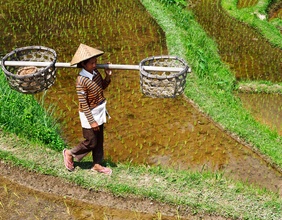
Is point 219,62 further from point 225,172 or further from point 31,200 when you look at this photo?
point 31,200

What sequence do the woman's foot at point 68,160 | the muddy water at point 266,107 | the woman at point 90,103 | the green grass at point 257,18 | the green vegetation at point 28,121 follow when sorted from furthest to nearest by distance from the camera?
the green grass at point 257,18 < the muddy water at point 266,107 < the green vegetation at point 28,121 < the woman's foot at point 68,160 < the woman at point 90,103

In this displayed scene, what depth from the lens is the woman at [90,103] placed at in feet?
10.6

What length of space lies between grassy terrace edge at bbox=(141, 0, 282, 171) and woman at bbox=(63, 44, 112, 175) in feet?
5.74

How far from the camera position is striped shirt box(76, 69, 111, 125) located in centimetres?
330

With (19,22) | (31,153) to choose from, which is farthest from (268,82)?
(19,22)

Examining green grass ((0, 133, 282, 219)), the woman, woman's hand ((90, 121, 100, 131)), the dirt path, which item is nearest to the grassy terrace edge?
green grass ((0, 133, 282, 219))

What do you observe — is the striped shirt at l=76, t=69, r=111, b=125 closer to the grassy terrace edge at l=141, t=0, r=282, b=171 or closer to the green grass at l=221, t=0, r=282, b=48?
the grassy terrace edge at l=141, t=0, r=282, b=171

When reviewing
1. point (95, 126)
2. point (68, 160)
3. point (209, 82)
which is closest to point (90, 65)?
point (95, 126)

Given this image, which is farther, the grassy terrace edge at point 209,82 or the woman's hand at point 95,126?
the grassy terrace edge at point 209,82

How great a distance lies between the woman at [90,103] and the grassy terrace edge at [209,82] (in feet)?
5.74

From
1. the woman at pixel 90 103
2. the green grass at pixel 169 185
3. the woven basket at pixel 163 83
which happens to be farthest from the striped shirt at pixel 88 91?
the green grass at pixel 169 185

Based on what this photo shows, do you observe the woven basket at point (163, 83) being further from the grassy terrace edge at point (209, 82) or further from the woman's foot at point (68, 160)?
the grassy terrace edge at point (209, 82)

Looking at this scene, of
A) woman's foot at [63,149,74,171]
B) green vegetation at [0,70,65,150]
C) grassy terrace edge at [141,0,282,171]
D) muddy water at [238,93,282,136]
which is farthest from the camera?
muddy water at [238,93,282,136]

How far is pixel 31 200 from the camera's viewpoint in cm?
358
